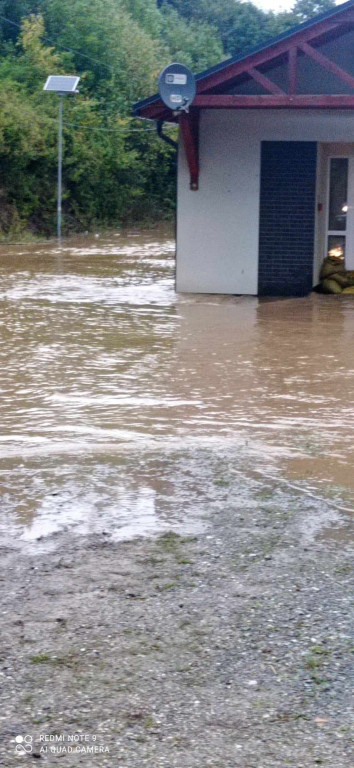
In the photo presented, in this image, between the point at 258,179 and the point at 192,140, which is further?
the point at 258,179

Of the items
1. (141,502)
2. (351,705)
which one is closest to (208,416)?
(141,502)

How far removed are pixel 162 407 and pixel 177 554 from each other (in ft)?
11.4

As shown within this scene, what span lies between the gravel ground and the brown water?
1.64ft

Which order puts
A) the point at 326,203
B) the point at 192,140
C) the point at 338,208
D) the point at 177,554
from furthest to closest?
1. the point at 338,208
2. the point at 326,203
3. the point at 192,140
4. the point at 177,554

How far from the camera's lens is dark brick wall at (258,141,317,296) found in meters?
16.6

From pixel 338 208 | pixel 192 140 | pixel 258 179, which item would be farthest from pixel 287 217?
pixel 192 140

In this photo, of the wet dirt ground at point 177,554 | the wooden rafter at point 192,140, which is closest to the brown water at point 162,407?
the wet dirt ground at point 177,554

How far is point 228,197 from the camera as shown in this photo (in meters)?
16.8

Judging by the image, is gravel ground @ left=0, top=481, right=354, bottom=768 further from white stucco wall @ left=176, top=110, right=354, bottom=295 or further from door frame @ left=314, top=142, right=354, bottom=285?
door frame @ left=314, top=142, right=354, bottom=285

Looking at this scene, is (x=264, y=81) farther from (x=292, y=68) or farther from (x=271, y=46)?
(x=271, y=46)

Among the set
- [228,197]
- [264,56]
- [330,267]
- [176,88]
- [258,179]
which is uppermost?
[264,56]

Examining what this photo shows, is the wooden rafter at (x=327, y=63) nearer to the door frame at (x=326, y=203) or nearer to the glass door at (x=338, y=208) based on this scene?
the door frame at (x=326, y=203)

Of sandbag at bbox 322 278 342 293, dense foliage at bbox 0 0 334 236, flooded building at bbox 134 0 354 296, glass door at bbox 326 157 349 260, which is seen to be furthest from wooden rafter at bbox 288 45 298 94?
dense foliage at bbox 0 0 334 236

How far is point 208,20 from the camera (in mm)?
66125
